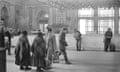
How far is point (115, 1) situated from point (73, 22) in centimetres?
65

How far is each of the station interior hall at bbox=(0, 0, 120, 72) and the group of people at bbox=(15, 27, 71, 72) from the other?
64 millimetres

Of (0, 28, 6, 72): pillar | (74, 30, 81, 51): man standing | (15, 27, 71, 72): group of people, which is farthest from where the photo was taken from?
(74, 30, 81, 51): man standing

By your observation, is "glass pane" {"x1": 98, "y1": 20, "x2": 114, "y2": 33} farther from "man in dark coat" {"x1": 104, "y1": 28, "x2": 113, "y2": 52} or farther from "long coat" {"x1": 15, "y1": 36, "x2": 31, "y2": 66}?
"long coat" {"x1": 15, "y1": 36, "x2": 31, "y2": 66}

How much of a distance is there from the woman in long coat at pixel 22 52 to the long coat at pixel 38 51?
0.11 meters

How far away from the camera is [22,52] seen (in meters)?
2.76

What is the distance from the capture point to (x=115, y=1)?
2.97m

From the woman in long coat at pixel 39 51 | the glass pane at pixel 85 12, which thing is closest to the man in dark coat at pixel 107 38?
the glass pane at pixel 85 12

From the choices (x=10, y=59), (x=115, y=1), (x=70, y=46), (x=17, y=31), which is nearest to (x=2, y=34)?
(x=17, y=31)

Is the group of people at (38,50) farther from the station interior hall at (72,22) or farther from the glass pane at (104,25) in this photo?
the glass pane at (104,25)

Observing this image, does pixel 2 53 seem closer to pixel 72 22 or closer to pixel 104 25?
pixel 72 22

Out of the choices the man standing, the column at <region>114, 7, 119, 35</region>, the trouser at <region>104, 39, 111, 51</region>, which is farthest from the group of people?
the column at <region>114, 7, 119, 35</region>

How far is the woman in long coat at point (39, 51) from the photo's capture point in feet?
9.38

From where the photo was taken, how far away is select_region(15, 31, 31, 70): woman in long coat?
265 cm

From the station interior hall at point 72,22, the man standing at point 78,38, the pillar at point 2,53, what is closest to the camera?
the pillar at point 2,53
